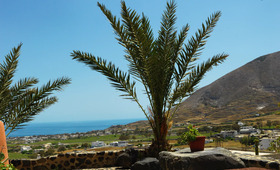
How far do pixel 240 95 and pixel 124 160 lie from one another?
7221cm

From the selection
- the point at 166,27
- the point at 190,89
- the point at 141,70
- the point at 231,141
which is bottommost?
the point at 231,141

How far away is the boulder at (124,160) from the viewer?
8.75 metres

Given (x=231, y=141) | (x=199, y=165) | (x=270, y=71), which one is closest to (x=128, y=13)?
(x=199, y=165)

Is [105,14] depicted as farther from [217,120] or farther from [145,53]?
[217,120]

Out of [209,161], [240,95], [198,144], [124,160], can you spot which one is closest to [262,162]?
[209,161]

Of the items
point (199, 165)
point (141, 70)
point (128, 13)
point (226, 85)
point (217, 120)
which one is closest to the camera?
point (199, 165)

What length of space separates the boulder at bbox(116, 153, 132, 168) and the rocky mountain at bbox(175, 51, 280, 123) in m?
50.4

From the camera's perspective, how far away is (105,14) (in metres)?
8.21

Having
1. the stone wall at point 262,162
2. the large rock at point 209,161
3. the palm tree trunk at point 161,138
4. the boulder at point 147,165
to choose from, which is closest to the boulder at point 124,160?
the boulder at point 147,165

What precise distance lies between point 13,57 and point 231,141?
27074 mm

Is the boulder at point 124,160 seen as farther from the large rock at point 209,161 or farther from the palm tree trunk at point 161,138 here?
the large rock at point 209,161

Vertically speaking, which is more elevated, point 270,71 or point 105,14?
point 270,71

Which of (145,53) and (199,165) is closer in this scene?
(199,165)

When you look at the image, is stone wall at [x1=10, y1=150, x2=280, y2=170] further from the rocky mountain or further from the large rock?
the rocky mountain
